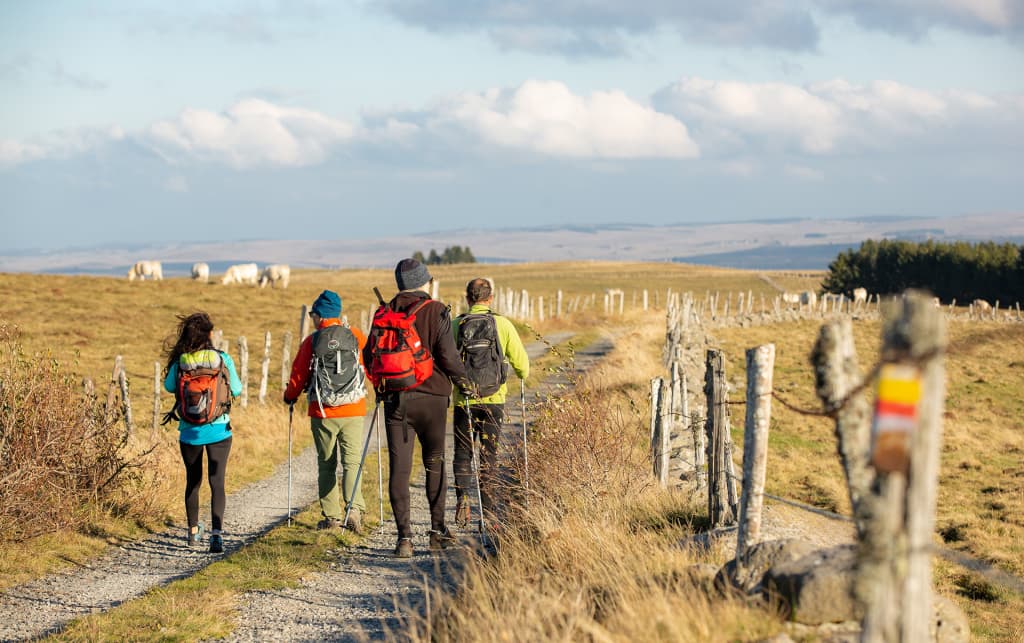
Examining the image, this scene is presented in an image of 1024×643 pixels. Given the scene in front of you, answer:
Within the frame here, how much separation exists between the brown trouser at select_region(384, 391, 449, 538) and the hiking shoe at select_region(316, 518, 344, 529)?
1.23 metres

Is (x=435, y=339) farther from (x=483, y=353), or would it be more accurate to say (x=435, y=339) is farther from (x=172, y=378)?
(x=172, y=378)

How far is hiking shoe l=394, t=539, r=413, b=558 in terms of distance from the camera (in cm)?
798

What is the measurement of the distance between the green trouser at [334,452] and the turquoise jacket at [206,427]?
801mm

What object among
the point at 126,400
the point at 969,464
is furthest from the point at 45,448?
the point at 969,464

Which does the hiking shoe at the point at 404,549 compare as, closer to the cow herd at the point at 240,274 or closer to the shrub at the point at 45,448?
the shrub at the point at 45,448

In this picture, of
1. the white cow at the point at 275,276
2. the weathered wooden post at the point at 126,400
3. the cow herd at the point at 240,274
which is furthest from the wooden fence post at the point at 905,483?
the white cow at the point at 275,276

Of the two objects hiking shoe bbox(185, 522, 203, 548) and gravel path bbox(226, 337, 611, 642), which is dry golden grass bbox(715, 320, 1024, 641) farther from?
hiking shoe bbox(185, 522, 203, 548)

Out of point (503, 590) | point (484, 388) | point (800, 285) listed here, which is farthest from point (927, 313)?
point (800, 285)

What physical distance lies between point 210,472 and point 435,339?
2493 mm

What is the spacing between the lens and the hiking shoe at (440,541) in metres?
8.16

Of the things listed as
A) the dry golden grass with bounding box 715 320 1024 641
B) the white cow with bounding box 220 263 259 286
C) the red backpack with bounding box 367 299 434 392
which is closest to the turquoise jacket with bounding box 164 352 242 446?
the red backpack with bounding box 367 299 434 392

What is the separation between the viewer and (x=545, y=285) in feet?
338

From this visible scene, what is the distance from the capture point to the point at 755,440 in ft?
19.3

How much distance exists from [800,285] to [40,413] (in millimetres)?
110495
